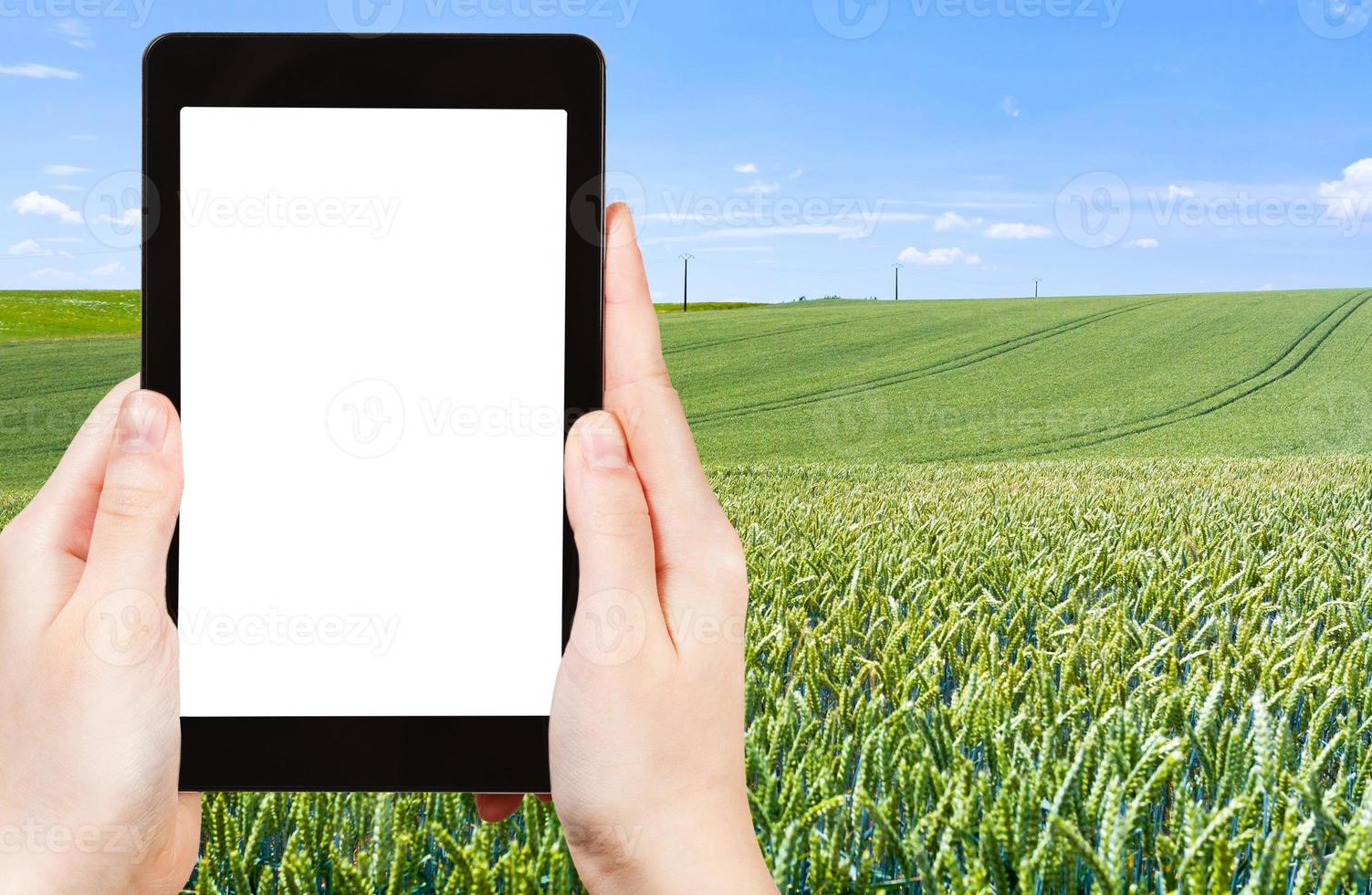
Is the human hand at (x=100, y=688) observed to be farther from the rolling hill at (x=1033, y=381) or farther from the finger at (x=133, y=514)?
the rolling hill at (x=1033, y=381)

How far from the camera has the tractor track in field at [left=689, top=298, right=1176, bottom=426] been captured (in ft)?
87.2

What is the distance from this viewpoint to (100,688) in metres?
1.26

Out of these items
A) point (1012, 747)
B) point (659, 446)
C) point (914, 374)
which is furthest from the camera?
point (914, 374)

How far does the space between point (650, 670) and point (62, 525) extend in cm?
84

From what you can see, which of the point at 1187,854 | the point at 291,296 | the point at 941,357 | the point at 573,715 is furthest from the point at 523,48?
the point at 941,357

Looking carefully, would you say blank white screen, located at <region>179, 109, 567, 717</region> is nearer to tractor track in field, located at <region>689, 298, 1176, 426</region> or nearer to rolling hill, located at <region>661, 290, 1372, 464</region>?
rolling hill, located at <region>661, 290, 1372, 464</region>

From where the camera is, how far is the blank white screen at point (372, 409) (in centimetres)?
133

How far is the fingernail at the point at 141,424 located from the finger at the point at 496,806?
659 millimetres

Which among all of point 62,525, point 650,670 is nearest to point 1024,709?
point 650,670

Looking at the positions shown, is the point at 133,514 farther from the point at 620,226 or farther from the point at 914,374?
the point at 914,374

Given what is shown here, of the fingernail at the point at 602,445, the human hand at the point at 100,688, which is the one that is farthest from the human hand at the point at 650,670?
the human hand at the point at 100,688

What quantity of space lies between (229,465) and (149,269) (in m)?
0.28

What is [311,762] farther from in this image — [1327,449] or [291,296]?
[1327,449]

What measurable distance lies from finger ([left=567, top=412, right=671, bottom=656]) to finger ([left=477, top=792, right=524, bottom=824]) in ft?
1.08
